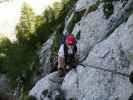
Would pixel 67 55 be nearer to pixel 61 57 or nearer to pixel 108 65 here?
pixel 61 57

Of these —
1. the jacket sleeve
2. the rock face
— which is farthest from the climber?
the rock face

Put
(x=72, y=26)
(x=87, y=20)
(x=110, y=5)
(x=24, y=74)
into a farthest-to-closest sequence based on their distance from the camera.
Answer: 1. (x=24, y=74)
2. (x=72, y=26)
3. (x=87, y=20)
4. (x=110, y=5)

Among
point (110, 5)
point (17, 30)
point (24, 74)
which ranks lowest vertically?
point (24, 74)

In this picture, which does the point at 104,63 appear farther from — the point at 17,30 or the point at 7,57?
the point at 17,30

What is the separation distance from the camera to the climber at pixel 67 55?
30.0 m

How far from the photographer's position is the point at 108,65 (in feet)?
90.7

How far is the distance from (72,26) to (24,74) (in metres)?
36.0

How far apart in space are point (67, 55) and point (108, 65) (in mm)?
4134

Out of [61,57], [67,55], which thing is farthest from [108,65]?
[61,57]

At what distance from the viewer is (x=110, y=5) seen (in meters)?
35.5

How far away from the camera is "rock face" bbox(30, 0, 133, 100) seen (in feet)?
83.5

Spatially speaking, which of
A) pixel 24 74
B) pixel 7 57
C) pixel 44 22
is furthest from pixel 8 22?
pixel 24 74

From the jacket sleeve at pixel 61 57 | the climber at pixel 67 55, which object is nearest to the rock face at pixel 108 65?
the climber at pixel 67 55

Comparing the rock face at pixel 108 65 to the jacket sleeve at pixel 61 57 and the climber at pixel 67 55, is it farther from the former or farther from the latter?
the jacket sleeve at pixel 61 57
